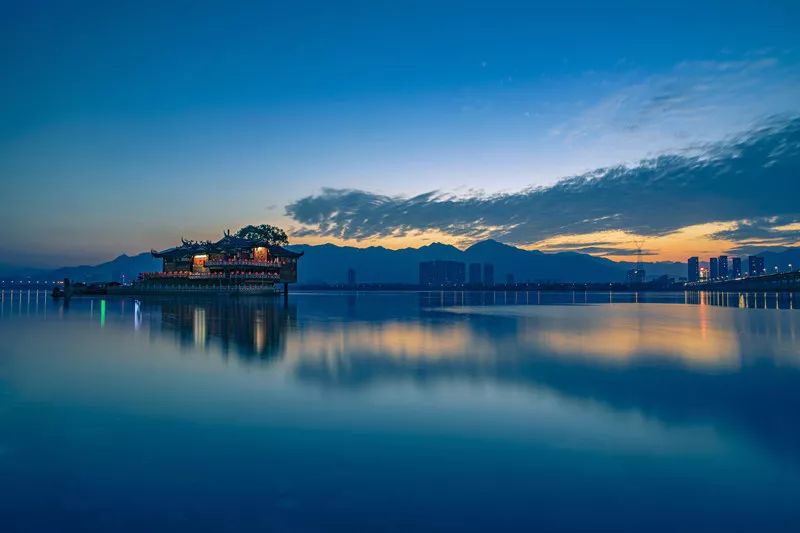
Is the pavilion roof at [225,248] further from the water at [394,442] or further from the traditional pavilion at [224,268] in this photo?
the water at [394,442]

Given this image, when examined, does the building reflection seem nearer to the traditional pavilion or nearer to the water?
the water

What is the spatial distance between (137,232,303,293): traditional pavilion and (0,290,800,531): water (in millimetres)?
65081

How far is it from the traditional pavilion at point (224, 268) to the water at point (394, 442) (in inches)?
2562

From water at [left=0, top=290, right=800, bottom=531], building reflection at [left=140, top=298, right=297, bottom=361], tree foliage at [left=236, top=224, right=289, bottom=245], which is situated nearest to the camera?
water at [left=0, top=290, right=800, bottom=531]

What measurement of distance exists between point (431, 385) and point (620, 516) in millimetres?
9962

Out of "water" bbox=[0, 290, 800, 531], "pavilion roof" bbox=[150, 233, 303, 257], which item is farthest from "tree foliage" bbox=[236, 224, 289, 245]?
"water" bbox=[0, 290, 800, 531]

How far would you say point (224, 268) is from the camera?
88500 mm

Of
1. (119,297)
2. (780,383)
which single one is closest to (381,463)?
(780,383)

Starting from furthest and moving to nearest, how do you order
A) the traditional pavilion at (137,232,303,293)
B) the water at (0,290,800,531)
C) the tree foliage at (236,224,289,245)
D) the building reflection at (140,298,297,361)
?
1. the tree foliage at (236,224,289,245)
2. the traditional pavilion at (137,232,303,293)
3. the building reflection at (140,298,297,361)
4. the water at (0,290,800,531)

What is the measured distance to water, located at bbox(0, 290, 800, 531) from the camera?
7449 mm

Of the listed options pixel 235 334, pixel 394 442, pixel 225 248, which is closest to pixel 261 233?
pixel 225 248

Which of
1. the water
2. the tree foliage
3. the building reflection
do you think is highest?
the tree foliage

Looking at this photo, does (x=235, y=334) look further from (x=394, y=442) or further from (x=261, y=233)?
(x=261, y=233)

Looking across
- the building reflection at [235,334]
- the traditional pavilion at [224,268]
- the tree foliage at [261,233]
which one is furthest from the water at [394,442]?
the tree foliage at [261,233]
